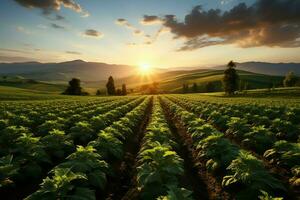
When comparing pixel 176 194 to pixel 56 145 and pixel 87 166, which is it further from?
pixel 56 145

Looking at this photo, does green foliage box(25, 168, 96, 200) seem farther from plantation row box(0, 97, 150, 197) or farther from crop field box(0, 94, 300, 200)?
plantation row box(0, 97, 150, 197)

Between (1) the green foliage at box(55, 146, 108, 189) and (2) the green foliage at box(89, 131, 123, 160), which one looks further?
(2) the green foliage at box(89, 131, 123, 160)

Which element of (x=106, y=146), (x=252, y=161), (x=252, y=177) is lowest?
(x=106, y=146)

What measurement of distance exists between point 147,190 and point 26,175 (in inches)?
189

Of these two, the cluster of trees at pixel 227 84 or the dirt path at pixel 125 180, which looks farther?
the cluster of trees at pixel 227 84

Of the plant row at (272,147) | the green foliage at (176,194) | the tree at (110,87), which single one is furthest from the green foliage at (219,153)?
the tree at (110,87)

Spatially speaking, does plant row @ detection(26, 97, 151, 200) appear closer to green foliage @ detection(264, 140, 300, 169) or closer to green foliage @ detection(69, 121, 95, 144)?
green foliage @ detection(69, 121, 95, 144)

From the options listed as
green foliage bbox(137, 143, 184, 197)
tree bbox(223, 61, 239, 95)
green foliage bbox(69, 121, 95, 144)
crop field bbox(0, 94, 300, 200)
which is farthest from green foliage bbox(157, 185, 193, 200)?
tree bbox(223, 61, 239, 95)

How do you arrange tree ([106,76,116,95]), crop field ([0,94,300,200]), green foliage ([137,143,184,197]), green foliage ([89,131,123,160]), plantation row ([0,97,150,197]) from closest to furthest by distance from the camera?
crop field ([0,94,300,200]) < green foliage ([137,143,184,197]) < plantation row ([0,97,150,197]) < green foliage ([89,131,123,160]) < tree ([106,76,116,95])

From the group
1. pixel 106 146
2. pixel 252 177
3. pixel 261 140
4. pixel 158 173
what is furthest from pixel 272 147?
pixel 106 146

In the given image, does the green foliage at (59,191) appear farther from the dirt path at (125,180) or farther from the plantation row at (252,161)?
the plantation row at (252,161)

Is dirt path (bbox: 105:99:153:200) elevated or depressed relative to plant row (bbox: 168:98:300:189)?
depressed

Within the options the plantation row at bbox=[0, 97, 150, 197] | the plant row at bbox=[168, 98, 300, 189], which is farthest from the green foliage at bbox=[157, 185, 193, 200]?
the plantation row at bbox=[0, 97, 150, 197]

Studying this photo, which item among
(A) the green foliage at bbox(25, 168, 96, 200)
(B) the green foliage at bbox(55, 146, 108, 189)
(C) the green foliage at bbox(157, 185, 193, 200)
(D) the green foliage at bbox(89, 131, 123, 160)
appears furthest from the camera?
(D) the green foliage at bbox(89, 131, 123, 160)
